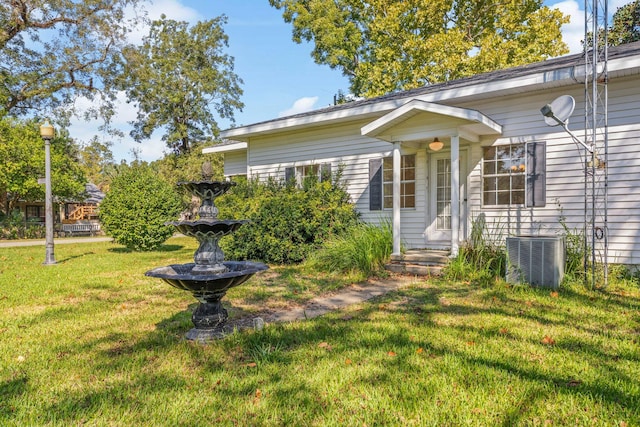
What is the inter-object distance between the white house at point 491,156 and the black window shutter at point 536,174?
17mm

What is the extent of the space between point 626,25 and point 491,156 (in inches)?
679

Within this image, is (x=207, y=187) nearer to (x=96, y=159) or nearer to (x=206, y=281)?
(x=206, y=281)

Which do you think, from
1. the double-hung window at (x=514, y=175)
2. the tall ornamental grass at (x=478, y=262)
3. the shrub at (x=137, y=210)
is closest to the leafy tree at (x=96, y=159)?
the shrub at (x=137, y=210)

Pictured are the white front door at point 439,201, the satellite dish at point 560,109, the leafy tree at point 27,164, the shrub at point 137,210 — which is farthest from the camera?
the leafy tree at point 27,164

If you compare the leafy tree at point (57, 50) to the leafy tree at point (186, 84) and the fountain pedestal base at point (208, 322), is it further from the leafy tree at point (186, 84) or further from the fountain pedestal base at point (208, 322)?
the fountain pedestal base at point (208, 322)

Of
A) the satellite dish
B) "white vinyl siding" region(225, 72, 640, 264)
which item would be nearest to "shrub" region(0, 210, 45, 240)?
"white vinyl siding" region(225, 72, 640, 264)

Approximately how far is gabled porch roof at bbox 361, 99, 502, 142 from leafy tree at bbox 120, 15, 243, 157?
82.3 ft

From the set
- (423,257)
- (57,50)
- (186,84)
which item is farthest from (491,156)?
(186,84)

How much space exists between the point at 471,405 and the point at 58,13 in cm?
2266

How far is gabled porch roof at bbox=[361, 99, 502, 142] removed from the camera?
6.59 metres

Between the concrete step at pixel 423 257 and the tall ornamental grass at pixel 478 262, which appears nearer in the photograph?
the tall ornamental grass at pixel 478 262

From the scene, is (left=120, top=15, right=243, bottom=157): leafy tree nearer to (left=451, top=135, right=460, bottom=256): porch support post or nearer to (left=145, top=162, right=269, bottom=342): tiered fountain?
(left=451, top=135, right=460, bottom=256): porch support post

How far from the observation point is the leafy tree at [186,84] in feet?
94.6

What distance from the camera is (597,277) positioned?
5746 millimetres
